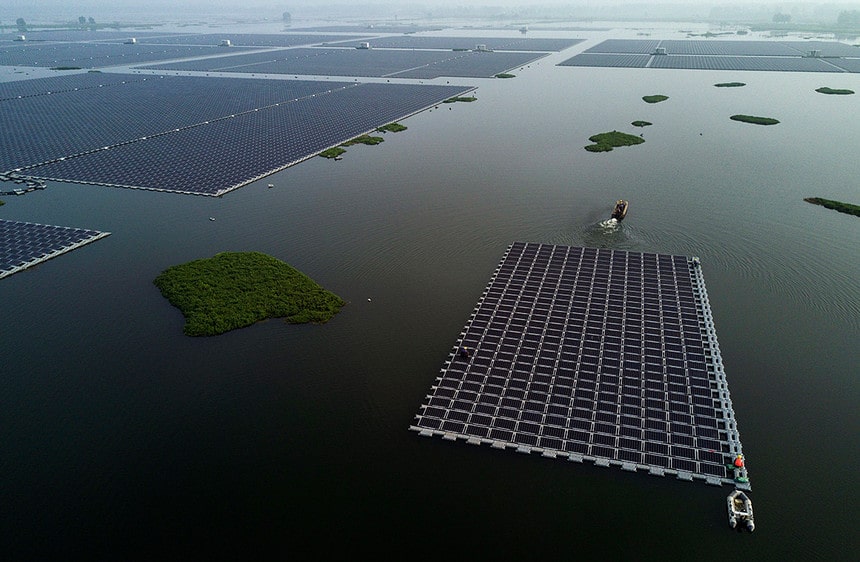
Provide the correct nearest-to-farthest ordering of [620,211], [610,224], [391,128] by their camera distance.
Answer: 1. [610,224]
2. [620,211]
3. [391,128]

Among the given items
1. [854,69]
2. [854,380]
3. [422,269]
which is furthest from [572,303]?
[854,69]

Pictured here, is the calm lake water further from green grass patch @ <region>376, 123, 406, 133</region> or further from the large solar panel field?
green grass patch @ <region>376, 123, 406, 133</region>

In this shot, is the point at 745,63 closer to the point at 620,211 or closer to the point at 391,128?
the point at 391,128

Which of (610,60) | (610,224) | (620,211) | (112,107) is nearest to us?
(610,224)

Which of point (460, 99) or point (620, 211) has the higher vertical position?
point (460, 99)

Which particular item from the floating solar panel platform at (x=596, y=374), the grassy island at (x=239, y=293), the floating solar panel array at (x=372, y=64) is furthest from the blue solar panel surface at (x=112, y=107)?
the floating solar panel platform at (x=596, y=374)

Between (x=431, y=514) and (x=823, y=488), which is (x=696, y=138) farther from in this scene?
(x=431, y=514)

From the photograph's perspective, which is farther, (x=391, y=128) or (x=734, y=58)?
(x=734, y=58)

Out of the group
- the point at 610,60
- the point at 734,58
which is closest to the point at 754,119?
the point at 610,60
